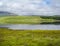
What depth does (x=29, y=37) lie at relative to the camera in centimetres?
195

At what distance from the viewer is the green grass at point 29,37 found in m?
1.93

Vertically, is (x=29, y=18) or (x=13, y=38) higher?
(x=29, y=18)

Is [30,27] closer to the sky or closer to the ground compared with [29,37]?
closer to the sky

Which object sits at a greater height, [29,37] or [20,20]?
[20,20]

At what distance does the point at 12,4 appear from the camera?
1.98 metres

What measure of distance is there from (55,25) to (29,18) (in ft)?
1.04

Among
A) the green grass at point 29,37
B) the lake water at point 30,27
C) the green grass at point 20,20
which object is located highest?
the green grass at point 20,20

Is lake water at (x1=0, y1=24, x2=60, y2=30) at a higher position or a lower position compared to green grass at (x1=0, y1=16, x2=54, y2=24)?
lower

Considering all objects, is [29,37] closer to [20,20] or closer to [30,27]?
[30,27]

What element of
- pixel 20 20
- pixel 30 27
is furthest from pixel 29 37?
pixel 20 20

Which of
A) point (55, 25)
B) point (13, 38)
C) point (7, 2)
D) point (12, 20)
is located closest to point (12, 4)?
point (7, 2)

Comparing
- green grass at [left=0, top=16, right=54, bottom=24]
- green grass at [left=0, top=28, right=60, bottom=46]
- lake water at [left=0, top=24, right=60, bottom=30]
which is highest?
green grass at [left=0, top=16, right=54, bottom=24]

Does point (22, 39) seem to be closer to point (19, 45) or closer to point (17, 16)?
point (19, 45)

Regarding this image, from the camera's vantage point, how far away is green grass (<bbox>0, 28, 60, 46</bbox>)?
1.93m
